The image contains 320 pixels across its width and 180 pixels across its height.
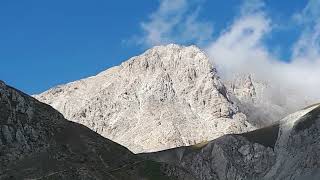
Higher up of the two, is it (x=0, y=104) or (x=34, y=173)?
(x=0, y=104)

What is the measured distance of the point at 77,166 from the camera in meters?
144

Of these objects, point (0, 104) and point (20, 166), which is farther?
point (0, 104)

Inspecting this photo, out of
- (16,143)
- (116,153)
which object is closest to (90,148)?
(116,153)

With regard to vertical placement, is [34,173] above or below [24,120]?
below

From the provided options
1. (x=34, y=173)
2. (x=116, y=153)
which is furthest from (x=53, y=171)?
(x=116, y=153)

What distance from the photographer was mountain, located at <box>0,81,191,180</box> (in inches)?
5536

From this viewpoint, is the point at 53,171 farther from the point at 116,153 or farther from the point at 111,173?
the point at 116,153

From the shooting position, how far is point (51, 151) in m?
148

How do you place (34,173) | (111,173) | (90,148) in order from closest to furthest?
(34,173) → (111,173) → (90,148)

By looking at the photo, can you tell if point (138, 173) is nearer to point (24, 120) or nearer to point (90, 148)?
point (90, 148)

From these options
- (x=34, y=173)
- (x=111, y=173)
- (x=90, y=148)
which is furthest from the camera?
(x=90, y=148)

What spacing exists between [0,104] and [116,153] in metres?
28.2

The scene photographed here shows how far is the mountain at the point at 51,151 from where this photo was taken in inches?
5536

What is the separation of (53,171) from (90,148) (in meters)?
18.4
